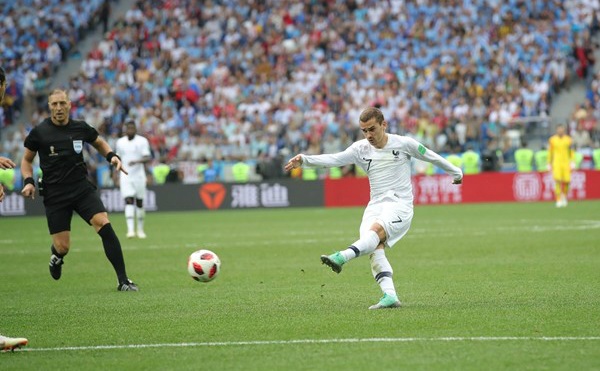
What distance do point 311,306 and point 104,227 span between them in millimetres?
3257

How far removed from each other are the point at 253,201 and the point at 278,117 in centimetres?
517

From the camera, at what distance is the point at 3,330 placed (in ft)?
32.1

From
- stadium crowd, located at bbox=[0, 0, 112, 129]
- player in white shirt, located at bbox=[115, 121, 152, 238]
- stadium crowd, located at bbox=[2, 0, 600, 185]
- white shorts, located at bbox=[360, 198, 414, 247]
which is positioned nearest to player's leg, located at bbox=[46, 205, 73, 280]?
white shorts, located at bbox=[360, 198, 414, 247]

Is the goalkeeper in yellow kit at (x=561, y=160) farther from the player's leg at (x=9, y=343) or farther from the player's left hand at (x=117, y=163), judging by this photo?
the player's leg at (x=9, y=343)

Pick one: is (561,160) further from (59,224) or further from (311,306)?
(311,306)

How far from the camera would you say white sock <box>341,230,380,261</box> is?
1005 cm

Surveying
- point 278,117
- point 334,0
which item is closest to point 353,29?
point 334,0

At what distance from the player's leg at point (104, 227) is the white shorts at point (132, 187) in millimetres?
10013

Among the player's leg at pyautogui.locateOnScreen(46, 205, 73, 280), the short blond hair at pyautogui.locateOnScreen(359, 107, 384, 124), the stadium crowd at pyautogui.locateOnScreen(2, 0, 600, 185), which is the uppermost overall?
the stadium crowd at pyautogui.locateOnScreen(2, 0, 600, 185)

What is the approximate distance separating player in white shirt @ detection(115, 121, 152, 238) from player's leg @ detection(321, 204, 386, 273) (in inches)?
480

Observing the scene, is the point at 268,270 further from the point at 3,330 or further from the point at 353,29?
the point at 353,29

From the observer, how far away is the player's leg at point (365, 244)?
986 cm

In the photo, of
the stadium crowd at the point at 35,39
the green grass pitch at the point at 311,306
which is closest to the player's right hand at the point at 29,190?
the green grass pitch at the point at 311,306

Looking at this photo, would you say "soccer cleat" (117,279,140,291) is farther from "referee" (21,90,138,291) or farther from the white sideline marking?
the white sideline marking
